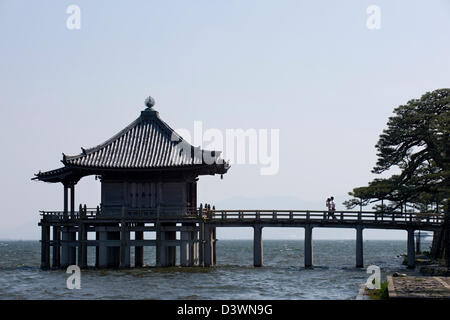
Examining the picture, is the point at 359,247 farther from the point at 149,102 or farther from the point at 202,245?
the point at 149,102

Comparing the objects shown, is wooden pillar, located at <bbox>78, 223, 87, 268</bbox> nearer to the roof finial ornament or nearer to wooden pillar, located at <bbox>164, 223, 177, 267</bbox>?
wooden pillar, located at <bbox>164, 223, 177, 267</bbox>

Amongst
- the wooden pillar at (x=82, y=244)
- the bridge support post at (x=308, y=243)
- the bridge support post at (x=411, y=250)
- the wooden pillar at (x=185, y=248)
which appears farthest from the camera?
the bridge support post at (x=411, y=250)

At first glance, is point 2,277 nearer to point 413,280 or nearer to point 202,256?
point 202,256

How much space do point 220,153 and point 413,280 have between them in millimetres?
19936

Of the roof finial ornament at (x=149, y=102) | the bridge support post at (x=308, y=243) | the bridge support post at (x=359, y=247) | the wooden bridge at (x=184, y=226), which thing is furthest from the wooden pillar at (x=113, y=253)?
the bridge support post at (x=359, y=247)

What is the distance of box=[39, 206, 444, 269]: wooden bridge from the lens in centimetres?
4828

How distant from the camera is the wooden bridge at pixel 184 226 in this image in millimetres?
48281

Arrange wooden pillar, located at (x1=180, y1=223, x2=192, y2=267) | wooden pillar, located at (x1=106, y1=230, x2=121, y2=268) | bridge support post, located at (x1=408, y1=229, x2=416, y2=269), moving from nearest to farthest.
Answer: wooden pillar, located at (x1=180, y1=223, x2=192, y2=267) → wooden pillar, located at (x1=106, y1=230, x2=121, y2=268) → bridge support post, located at (x1=408, y1=229, x2=416, y2=269)

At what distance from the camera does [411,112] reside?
53.2 metres

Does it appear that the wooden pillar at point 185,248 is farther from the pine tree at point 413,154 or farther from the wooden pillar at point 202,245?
the pine tree at point 413,154

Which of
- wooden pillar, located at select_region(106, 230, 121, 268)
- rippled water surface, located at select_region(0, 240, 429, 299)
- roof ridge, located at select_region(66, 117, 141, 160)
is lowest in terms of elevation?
rippled water surface, located at select_region(0, 240, 429, 299)

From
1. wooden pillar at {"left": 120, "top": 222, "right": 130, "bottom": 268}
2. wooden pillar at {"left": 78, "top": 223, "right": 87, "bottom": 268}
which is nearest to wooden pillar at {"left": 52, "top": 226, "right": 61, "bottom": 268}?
wooden pillar at {"left": 78, "top": 223, "right": 87, "bottom": 268}
